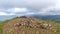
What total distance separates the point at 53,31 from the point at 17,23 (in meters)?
10.0

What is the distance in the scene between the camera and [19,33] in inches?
1636

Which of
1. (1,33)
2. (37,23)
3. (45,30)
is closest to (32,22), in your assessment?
(37,23)

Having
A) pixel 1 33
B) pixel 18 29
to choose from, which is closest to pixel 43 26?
pixel 18 29

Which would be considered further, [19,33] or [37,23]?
[37,23]

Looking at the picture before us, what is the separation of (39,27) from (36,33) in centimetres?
390

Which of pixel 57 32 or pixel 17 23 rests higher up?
pixel 17 23

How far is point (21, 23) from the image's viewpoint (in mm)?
45344

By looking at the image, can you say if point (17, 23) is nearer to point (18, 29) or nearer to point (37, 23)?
point (18, 29)

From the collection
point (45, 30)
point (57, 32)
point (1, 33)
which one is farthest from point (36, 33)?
point (1, 33)

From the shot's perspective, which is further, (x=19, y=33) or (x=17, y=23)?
(x=17, y=23)

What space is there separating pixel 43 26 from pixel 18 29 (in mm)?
7046

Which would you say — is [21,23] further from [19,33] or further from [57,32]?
[57,32]

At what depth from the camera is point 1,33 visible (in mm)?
43219

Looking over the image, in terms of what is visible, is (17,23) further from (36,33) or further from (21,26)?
(36,33)
